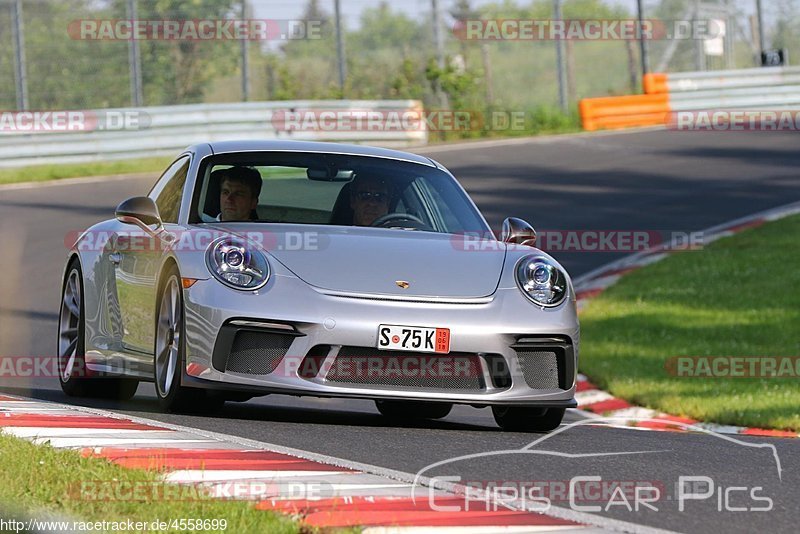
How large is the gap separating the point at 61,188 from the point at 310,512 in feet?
56.6

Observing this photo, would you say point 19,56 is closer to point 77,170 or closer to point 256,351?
point 77,170

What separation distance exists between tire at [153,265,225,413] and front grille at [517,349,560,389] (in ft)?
4.68

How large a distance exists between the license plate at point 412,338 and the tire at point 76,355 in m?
2.29

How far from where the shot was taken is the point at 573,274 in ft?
48.8

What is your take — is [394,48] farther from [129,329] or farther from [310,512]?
[310,512]

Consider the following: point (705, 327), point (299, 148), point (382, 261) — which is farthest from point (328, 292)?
point (705, 327)

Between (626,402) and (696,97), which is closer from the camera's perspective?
(626,402)

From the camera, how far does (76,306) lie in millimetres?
8641

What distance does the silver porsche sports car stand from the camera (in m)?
6.46

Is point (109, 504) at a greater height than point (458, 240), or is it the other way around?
point (458, 240)

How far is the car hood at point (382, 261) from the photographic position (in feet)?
21.7

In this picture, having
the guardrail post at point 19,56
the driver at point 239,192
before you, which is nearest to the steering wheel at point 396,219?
the driver at point 239,192

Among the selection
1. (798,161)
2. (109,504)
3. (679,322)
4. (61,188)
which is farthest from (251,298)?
(798,161)

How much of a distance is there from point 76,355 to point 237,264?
7.23ft
